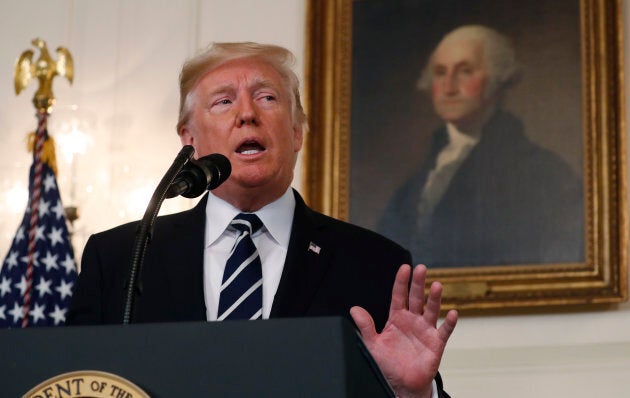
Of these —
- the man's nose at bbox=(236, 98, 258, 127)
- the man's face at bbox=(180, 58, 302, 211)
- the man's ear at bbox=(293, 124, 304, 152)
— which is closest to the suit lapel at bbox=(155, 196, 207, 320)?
the man's face at bbox=(180, 58, 302, 211)

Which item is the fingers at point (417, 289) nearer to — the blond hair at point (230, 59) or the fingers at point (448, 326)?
the fingers at point (448, 326)

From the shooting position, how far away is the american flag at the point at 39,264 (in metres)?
5.86

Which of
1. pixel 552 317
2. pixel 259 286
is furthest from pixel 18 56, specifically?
pixel 259 286

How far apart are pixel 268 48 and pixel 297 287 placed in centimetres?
96

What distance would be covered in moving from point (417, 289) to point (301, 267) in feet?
2.54

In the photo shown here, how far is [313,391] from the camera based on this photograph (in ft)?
5.88

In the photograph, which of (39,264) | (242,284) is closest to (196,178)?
(242,284)

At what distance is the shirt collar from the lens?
338 cm

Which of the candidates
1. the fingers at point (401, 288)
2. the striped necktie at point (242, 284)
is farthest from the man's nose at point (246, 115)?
the fingers at point (401, 288)

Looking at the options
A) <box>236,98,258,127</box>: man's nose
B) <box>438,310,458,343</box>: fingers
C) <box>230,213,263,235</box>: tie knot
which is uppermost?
<box>236,98,258,127</box>: man's nose

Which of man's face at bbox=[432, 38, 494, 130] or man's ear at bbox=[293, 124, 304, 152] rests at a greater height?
man's face at bbox=[432, 38, 494, 130]

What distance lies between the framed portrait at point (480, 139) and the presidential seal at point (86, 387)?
12.6 ft

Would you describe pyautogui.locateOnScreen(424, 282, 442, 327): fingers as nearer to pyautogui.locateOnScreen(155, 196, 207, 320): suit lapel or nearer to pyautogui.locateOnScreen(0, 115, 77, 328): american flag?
pyautogui.locateOnScreen(155, 196, 207, 320): suit lapel

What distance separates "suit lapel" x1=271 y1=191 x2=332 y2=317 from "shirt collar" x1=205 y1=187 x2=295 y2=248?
0.04 metres
